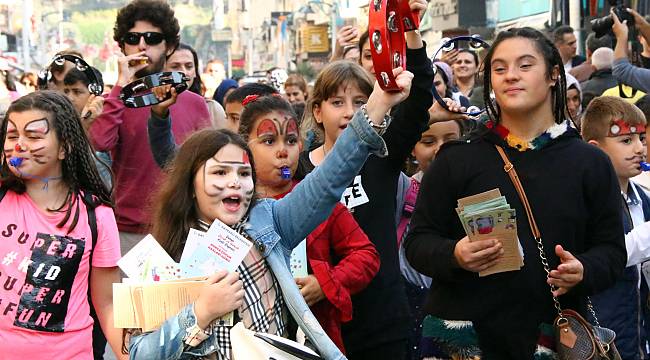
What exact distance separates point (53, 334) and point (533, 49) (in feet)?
7.38

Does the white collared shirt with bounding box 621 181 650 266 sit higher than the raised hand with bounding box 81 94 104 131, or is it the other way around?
the raised hand with bounding box 81 94 104 131

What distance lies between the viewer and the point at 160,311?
3797 mm

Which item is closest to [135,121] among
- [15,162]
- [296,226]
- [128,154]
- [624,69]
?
[128,154]

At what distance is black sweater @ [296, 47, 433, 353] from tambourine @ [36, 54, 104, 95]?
8.73 feet

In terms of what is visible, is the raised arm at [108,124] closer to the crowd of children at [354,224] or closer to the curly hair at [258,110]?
the crowd of children at [354,224]

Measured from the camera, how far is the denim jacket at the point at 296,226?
12.2 feet

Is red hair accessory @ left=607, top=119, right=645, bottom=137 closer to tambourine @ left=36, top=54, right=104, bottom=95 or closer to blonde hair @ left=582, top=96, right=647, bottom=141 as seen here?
blonde hair @ left=582, top=96, right=647, bottom=141

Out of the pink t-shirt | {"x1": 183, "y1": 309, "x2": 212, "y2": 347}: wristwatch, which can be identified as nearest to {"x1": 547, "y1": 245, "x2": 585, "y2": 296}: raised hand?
{"x1": 183, "y1": 309, "x2": 212, "y2": 347}: wristwatch

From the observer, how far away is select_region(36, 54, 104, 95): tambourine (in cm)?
754

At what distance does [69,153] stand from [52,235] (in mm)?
401

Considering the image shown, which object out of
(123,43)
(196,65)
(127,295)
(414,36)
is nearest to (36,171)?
(127,295)

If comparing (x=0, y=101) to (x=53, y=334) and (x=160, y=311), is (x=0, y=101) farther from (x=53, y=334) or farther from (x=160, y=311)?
(x=160, y=311)

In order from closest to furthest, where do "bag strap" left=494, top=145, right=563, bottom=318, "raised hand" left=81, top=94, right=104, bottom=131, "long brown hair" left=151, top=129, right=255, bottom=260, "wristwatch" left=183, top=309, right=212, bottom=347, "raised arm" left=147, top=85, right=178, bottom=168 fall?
"wristwatch" left=183, top=309, right=212, bottom=347
"long brown hair" left=151, top=129, right=255, bottom=260
"bag strap" left=494, top=145, right=563, bottom=318
"raised arm" left=147, top=85, right=178, bottom=168
"raised hand" left=81, top=94, right=104, bottom=131

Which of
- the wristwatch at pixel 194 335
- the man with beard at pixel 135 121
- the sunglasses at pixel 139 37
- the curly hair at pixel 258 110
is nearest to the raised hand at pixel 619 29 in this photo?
the man with beard at pixel 135 121
